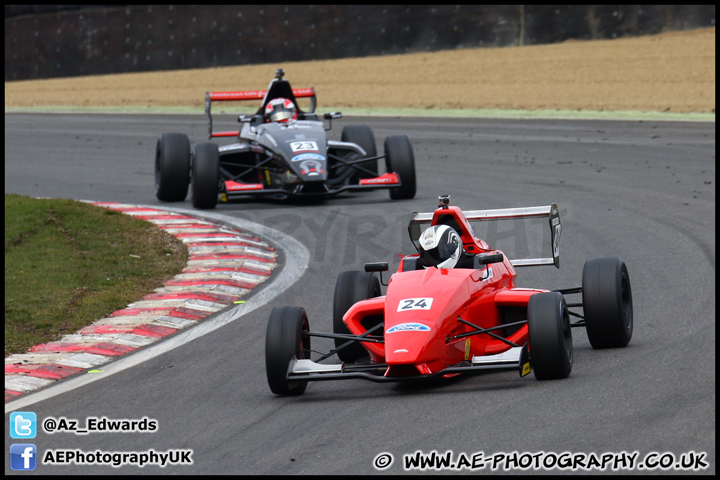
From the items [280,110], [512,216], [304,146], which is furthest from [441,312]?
[280,110]

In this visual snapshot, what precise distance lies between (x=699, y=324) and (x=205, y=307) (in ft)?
13.2

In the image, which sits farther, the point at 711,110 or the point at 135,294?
the point at 711,110

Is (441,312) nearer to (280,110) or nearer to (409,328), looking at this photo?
(409,328)

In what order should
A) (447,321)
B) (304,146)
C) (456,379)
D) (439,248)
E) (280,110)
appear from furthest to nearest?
(280,110) → (304,146) → (439,248) → (456,379) → (447,321)

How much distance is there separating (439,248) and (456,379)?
36.0 inches

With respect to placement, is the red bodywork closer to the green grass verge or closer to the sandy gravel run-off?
the green grass verge

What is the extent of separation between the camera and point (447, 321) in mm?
6902

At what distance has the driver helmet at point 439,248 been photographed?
293 inches

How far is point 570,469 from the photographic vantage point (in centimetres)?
522

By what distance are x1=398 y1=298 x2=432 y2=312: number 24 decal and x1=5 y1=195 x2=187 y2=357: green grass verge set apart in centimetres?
304

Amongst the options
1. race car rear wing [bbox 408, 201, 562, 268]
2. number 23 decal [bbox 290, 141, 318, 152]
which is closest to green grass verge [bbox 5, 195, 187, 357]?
number 23 decal [bbox 290, 141, 318, 152]

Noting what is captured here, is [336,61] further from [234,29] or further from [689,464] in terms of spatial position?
[689,464]

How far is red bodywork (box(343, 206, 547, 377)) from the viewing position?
6730 millimetres

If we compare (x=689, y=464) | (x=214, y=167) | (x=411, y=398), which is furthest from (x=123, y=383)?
(x=214, y=167)
